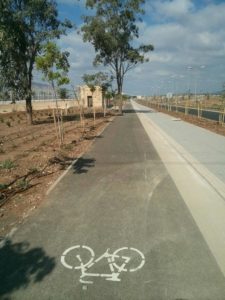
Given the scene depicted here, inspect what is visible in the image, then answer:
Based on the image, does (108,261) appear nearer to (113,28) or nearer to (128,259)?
(128,259)

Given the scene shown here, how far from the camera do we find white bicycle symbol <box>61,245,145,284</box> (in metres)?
3.95

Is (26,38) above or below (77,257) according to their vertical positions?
above

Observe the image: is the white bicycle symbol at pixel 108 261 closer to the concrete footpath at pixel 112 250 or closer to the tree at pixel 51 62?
the concrete footpath at pixel 112 250

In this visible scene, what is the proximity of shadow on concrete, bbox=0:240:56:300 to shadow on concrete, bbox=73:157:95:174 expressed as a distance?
15.4 ft

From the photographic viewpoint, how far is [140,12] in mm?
34000

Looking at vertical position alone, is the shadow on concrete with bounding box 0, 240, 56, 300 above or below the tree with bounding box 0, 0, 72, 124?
below

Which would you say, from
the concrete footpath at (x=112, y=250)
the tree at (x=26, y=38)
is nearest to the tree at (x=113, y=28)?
the tree at (x=26, y=38)

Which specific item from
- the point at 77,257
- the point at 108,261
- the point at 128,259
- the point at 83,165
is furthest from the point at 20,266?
the point at 83,165

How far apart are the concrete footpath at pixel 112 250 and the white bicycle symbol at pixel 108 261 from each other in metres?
0.01

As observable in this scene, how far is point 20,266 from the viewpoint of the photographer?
4.17m

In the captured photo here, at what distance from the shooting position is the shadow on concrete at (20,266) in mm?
3779

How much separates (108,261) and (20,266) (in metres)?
1.13

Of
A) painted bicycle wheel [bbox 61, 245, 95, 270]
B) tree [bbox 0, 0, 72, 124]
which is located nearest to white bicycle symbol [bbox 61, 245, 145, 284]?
painted bicycle wheel [bbox 61, 245, 95, 270]

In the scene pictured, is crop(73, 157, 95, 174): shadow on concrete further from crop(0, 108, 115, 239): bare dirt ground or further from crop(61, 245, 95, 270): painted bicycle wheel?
crop(61, 245, 95, 270): painted bicycle wheel
